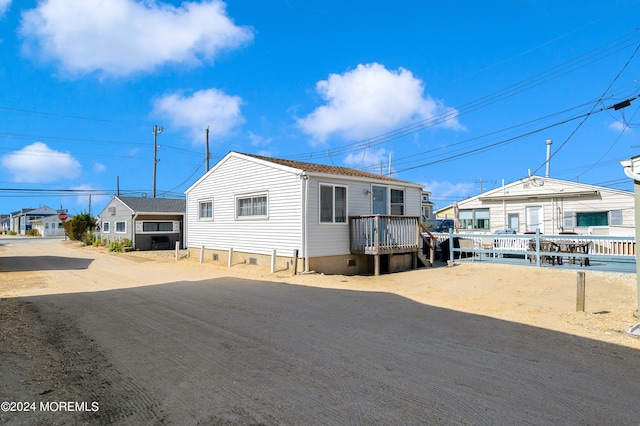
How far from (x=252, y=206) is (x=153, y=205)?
16.9 m

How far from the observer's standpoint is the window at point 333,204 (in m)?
13.2

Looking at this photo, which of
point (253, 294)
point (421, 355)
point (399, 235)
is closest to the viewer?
point (421, 355)

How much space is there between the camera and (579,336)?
572cm

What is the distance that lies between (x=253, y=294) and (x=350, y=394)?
5.93 metres

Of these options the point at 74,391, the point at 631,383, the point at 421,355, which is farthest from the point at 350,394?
the point at 631,383

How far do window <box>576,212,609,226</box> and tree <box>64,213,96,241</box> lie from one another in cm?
3921

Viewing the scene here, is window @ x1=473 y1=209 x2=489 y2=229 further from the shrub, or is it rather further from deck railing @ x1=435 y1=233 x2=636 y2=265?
the shrub

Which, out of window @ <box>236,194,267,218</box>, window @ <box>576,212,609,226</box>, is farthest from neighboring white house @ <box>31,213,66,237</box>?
window @ <box>576,212,609,226</box>

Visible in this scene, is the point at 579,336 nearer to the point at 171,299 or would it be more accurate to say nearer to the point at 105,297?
the point at 171,299

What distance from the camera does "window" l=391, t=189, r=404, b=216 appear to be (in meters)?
15.6

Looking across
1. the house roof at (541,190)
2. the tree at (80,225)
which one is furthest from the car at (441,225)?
the tree at (80,225)

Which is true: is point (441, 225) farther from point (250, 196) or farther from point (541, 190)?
point (250, 196)

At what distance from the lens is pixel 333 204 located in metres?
13.4

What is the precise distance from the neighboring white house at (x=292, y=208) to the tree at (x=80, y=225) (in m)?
26.2
